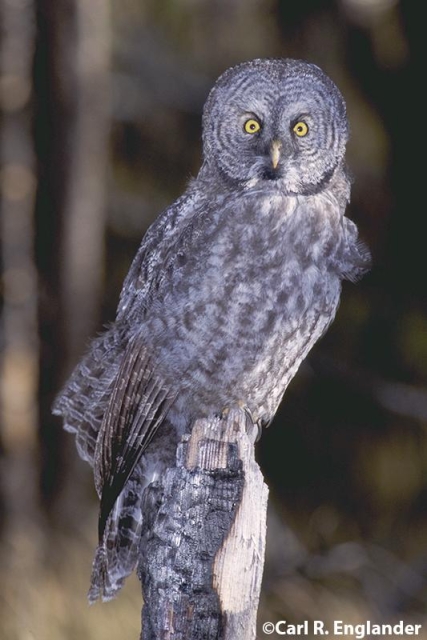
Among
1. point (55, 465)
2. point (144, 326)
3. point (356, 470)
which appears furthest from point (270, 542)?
point (144, 326)

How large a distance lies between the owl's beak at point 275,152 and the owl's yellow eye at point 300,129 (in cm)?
9

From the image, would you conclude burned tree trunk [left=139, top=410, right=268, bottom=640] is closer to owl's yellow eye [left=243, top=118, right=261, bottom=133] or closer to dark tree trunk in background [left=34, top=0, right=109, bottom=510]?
owl's yellow eye [left=243, top=118, right=261, bottom=133]

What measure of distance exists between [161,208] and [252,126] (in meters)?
3.19

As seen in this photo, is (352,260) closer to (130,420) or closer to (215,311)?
(215,311)

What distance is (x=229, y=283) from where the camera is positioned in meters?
2.70

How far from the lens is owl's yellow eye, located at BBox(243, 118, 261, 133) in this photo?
2902 mm

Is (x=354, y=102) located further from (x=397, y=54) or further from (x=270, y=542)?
(x=270, y=542)

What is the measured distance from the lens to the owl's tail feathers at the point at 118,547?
9.35 feet

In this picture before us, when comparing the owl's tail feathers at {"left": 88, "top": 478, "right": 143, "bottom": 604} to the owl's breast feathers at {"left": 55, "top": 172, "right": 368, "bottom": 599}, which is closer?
the owl's breast feathers at {"left": 55, "top": 172, "right": 368, "bottom": 599}

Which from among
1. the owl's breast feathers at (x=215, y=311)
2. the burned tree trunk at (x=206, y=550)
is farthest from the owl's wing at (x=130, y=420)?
the burned tree trunk at (x=206, y=550)

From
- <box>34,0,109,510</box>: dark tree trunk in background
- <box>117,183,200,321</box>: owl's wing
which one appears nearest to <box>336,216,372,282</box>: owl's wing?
<box>117,183,200,321</box>: owl's wing

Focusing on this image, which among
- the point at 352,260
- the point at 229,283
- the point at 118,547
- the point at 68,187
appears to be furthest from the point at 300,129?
the point at 68,187

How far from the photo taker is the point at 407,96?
608 centimetres

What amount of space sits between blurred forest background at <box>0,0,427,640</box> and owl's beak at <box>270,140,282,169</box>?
3073 mm
